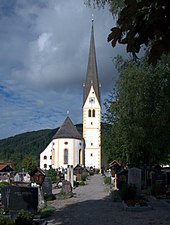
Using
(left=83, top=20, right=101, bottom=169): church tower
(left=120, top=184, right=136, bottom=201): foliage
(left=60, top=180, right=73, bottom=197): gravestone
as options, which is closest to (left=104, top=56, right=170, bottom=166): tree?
(left=120, top=184, right=136, bottom=201): foliage

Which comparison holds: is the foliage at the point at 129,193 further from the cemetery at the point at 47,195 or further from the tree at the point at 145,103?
the tree at the point at 145,103

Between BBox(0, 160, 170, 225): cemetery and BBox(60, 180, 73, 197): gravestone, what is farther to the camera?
BBox(60, 180, 73, 197): gravestone

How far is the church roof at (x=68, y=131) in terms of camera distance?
75.4 meters

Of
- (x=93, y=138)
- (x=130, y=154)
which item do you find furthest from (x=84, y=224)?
(x=93, y=138)

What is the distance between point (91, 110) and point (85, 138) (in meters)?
7.00

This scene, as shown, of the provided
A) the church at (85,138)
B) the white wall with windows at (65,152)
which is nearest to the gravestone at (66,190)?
the church at (85,138)

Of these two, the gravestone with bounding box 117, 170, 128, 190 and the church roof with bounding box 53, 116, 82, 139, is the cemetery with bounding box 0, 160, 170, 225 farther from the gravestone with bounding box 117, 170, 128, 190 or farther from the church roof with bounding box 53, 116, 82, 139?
the church roof with bounding box 53, 116, 82, 139

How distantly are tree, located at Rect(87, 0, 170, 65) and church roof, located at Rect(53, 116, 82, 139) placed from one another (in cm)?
7218

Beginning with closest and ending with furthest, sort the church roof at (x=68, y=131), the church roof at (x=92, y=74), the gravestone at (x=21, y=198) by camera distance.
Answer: the gravestone at (x=21, y=198)
the church roof at (x=68, y=131)
the church roof at (x=92, y=74)

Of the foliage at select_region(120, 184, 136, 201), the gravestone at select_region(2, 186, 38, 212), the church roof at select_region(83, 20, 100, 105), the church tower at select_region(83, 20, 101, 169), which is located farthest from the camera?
the church roof at select_region(83, 20, 100, 105)

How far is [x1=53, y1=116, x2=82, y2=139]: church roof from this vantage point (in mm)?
75425

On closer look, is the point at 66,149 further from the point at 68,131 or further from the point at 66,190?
the point at 66,190

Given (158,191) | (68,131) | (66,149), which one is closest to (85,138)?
(68,131)

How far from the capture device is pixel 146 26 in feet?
10.3
